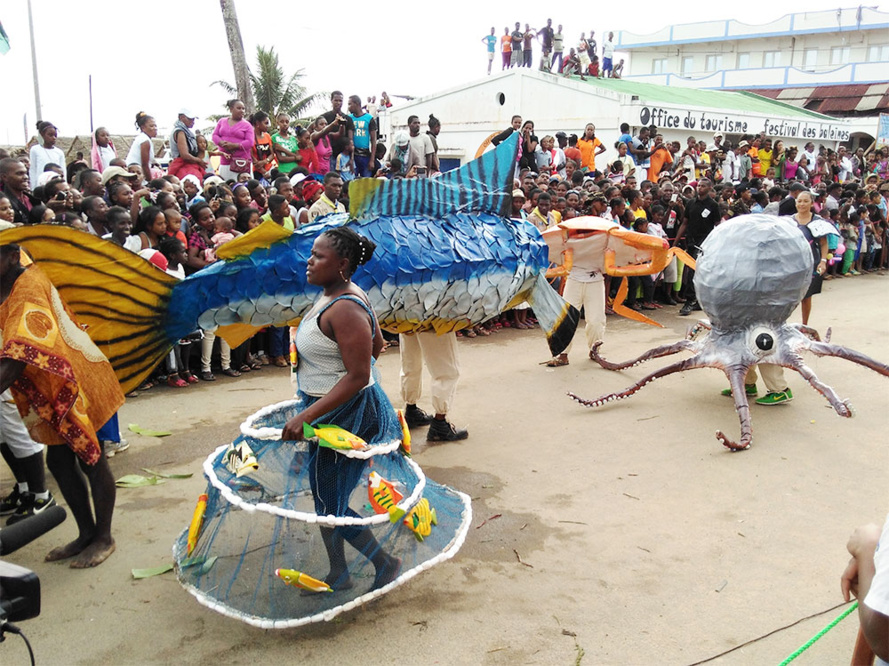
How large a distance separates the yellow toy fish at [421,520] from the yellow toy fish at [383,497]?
0.09 m

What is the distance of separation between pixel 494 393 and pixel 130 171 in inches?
165

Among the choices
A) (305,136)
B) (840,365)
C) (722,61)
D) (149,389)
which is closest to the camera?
(149,389)

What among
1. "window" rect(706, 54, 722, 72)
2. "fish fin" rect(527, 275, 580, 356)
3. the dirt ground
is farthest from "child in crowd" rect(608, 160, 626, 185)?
"window" rect(706, 54, 722, 72)

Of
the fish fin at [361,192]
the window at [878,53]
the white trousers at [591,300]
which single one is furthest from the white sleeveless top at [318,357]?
the window at [878,53]

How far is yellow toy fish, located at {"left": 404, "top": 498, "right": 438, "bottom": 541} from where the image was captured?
9.33ft

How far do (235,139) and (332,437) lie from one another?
669 cm

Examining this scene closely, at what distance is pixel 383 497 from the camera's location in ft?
9.04

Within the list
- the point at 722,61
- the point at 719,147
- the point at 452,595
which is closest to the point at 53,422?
the point at 452,595

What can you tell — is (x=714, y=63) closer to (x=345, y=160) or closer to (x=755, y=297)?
(x=345, y=160)

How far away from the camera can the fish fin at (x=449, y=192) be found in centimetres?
375

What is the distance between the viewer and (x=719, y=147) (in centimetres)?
1666

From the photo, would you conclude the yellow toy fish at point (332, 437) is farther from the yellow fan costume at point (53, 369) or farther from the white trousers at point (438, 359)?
the white trousers at point (438, 359)

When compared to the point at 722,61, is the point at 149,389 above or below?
below

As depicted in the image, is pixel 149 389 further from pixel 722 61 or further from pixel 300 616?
pixel 722 61
